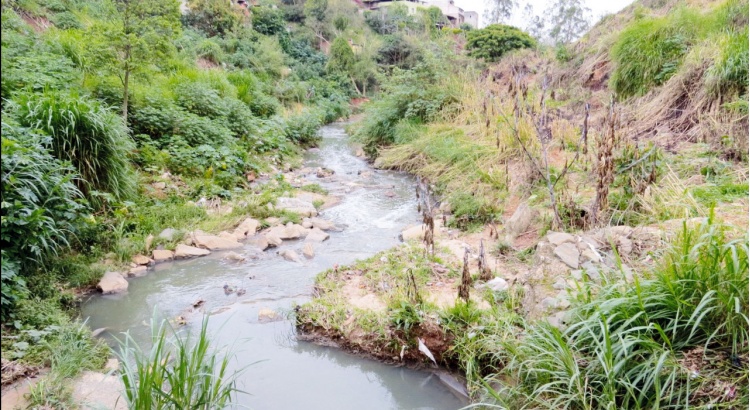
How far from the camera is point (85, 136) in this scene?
4.23 meters

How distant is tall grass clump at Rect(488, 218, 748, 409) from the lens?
1.84 metres

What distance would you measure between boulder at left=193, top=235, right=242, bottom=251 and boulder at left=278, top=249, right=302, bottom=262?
1.65 ft

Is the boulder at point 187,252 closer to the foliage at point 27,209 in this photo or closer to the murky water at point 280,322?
the murky water at point 280,322

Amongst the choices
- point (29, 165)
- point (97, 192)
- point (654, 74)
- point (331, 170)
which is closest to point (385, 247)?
point (97, 192)

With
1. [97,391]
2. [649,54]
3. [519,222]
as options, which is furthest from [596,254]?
[649,54]

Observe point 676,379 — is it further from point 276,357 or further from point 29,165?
point 29,165

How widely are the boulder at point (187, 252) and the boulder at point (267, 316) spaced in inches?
53.9

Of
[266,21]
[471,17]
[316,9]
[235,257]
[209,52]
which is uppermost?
[471,17]

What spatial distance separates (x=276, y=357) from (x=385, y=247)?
207cm

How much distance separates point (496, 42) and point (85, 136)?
16345 millimetres

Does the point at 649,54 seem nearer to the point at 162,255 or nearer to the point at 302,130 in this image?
the point at 162,255

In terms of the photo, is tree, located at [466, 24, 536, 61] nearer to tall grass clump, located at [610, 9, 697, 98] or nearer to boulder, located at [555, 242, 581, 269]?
tall grass clump, located at [610, 9, 697, 98]

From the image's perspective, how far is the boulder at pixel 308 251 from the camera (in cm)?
460

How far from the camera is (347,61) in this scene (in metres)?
22.7
